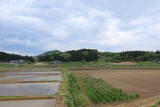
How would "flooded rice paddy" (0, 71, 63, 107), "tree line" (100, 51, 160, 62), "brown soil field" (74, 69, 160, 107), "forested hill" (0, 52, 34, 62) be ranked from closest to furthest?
"flooded rice paddy" (0, 71, 63, 107) < "brown soil field" (74, 69, 160, 107) < "tree line" (100, 51, 160, 62) < "forested hill" (0, 52, 34, 62)

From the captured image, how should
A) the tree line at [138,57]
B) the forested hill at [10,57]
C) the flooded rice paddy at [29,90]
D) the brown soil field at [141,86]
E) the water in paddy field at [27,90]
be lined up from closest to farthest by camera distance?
the flooded rice paddy at [29,90] < the brown soil field at [141,86] < the water in paddy field at [27,90] < the tree line at [138,57] < the forested hill at [10,57]

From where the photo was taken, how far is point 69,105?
9.48 meters

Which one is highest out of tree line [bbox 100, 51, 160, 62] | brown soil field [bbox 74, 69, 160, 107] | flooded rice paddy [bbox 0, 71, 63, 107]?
tree line [bbox 100, 51, 160, 62]

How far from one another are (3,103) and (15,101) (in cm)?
63

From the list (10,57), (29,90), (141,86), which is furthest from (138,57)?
(29,90)

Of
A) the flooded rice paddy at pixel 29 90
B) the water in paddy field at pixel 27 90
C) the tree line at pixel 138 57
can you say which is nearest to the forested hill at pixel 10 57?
the tree line at pixel 138 57

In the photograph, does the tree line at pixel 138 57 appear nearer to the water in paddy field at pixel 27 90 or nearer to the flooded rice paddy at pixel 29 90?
the flooded rice paddy at pixel 29 90

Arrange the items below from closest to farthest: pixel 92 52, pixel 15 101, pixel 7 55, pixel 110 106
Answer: pixel 110 106, pixel 15 101, pixel 92 52, pixel 7 55

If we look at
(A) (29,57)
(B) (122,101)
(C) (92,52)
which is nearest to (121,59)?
(C) (92,52)

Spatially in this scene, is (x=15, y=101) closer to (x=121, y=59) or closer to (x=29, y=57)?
(x=121, y=59)

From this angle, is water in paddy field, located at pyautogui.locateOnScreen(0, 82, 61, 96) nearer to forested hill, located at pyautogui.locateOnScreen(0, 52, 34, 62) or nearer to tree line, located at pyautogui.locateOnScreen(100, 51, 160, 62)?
tree line, located at pyautogui.locateOnScreen(100, 51, 160, 62)

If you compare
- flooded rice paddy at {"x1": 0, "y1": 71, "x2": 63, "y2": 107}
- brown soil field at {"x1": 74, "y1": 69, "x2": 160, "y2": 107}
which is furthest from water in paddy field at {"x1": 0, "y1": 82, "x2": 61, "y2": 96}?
brown soil field at {"x1": 74, "y1": 69, "x2": 160, "y2": 107}

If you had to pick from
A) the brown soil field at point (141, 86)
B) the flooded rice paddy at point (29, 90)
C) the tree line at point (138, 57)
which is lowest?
the brown soil field at point (141, 86)

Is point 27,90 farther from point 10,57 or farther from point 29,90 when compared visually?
point 10,57
